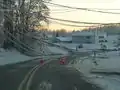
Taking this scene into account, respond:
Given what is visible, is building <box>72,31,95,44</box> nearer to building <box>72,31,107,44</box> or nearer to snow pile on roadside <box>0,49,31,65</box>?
building <box>72,31,107,44</box>

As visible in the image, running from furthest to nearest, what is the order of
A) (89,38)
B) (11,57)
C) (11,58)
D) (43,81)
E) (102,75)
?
(89,38) < (11,57) < (11,58) < (102,75) < (43,81)

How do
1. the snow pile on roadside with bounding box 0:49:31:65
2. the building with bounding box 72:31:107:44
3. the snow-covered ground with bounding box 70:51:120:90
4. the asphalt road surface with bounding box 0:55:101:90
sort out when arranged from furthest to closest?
the building with bounding box 72:31:107:44 < the snow pile on roadside with bounding box 0:49:31:65 < the snow-covered ground with bounding box 70:51:120:90 < the asphalt road surface with bounding box 0:55:101:90

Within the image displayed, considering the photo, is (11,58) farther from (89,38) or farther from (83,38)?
(89,38)

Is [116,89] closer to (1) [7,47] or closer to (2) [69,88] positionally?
(2) [69,88]

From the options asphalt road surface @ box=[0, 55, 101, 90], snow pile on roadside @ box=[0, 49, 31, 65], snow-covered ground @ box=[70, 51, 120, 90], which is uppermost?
asphalt road surface @ box=[0, 55, 101, 90]

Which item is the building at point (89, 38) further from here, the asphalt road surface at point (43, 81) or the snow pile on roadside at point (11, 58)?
the asphalt road surface at point (43, 81)

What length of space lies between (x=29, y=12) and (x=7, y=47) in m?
7.47

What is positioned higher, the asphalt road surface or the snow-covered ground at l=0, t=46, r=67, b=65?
the asphalt road surface

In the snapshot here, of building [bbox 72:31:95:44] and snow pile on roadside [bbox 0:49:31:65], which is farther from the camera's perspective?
building [bbox 72:31:95:44]

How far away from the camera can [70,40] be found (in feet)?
492

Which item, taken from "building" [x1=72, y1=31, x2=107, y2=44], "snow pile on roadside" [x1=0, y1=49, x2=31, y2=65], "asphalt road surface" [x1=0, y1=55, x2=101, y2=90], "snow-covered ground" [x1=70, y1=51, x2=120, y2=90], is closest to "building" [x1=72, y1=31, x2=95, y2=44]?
"building" [x1=72, y1=31, x2=107, y2=44]

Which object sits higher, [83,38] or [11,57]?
[83,38]

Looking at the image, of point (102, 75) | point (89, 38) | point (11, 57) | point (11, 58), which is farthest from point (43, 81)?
point (89, 38)

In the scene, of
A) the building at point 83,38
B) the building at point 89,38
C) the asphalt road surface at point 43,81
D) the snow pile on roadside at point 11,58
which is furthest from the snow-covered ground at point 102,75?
the building at point 83,38
